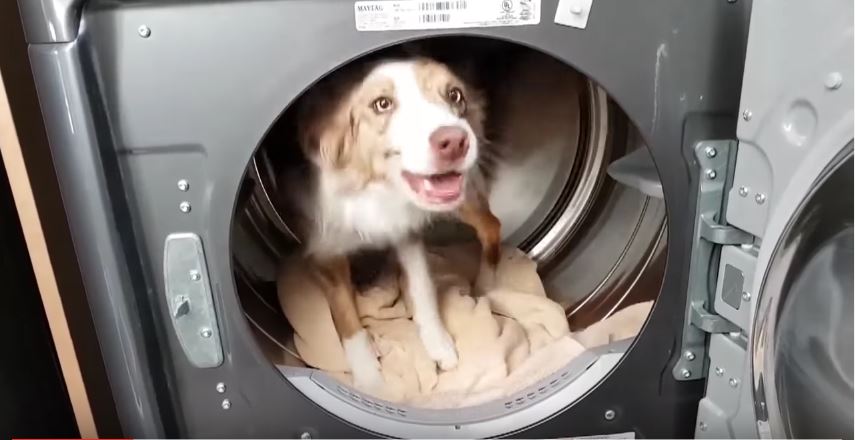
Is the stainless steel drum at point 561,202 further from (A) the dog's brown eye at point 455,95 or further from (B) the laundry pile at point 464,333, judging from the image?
(A) the dog's brown eye at point 455,95

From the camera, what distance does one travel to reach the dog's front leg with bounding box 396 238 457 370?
1.21 meters

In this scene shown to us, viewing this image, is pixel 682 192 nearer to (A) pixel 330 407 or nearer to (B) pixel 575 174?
(B) pixel 575 174

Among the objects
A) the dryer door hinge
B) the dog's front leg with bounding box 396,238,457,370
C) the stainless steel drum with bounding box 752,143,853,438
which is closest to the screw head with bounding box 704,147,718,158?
the dryer door hinge

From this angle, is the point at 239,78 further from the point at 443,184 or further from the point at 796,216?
the point at 796,216

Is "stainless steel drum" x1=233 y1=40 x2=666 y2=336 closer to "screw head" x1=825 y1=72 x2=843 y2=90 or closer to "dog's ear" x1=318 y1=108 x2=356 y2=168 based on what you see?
"dog's ear" x1=318 y1=108 x2=356 y2=168

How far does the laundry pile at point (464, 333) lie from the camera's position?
1.14 meters

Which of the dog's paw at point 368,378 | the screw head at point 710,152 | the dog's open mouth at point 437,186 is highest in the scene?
the screw head at point 710,152

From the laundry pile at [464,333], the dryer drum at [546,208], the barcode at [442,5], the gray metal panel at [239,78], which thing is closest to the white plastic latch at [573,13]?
the gray metal panel at [239,78]

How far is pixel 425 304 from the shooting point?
124 cm

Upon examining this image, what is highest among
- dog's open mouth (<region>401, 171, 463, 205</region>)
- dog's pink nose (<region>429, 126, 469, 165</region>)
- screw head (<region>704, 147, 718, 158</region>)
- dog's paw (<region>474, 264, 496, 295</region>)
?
dog's pink nose (<region>429, 126, 469, 165</region>)

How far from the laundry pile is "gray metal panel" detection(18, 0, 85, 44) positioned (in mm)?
554

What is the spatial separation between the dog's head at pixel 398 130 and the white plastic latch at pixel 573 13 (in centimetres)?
21

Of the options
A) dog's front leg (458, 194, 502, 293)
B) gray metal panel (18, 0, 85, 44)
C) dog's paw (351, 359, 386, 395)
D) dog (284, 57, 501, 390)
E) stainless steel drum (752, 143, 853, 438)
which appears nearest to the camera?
stainless steel drum (752, 143, 853, 438)

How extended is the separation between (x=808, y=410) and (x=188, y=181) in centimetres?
72
